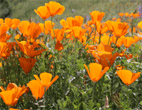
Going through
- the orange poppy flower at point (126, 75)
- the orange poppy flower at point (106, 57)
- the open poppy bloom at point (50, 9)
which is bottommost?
the orange poppy flower at point (126, 75)

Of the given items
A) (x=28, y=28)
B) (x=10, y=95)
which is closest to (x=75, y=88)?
(x=10, y=95)

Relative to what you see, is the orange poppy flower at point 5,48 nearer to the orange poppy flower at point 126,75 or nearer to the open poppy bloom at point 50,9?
the open poppy bloom at point 50,9

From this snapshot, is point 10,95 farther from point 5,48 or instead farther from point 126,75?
point 126,75

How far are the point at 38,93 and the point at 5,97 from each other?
0.15m

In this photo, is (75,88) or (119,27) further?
(119,27)

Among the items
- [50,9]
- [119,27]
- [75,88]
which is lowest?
[75,88]

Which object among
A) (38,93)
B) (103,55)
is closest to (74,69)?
(103,55)

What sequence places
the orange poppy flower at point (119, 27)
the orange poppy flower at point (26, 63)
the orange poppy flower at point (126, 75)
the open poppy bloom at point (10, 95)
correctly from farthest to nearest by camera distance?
the orange poppy flower at point (119, 27) < the orange poppy flower at point (26, 63) < the orange poppy flower at point (126, 75) < the open poppy bloom at point (10, 95)

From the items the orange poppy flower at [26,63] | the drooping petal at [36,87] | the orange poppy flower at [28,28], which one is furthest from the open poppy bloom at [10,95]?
the orange poppy flower at [28,28]

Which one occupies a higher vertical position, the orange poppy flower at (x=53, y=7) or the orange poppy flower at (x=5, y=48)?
the orange poppy flower at (x=53, y=7)

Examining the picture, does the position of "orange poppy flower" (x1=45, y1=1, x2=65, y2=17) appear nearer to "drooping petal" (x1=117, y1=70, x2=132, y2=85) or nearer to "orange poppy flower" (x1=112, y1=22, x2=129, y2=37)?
"orange poppy flower" (x1=112, y1=22, x2=129, y2=37)

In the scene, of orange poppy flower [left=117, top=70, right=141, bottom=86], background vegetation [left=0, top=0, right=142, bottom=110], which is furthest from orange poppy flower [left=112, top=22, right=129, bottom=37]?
orange poppy flower [left=117, top=70, right=141, bottom=86]

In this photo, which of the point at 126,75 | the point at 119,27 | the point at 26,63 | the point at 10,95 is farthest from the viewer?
the point at 119,27

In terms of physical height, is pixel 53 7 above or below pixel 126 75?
above
